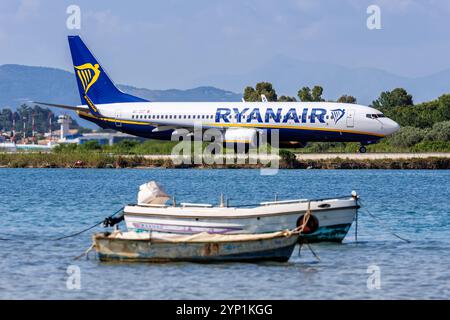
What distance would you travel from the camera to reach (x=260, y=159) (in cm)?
9975

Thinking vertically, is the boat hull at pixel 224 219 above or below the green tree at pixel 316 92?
below

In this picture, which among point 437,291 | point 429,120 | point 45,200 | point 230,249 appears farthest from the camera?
point 429,120

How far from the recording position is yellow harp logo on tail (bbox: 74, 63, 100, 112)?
333 ft

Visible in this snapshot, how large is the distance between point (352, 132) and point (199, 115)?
1345 centimetres

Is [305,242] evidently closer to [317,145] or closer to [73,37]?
[73,37]

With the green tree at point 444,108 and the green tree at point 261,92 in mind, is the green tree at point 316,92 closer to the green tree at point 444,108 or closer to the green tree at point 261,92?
the green tree at point 261,92

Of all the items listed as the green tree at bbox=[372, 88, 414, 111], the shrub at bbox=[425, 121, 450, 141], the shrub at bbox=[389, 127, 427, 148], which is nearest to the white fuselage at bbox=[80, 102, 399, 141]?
the shrub at bbox=[389, 127, 427, 148]

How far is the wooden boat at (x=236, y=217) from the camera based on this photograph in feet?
122

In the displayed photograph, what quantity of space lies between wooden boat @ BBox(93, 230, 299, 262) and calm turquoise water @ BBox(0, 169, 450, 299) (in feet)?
1.04

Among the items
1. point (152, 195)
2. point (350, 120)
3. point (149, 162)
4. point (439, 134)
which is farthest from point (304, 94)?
point (152, 195)

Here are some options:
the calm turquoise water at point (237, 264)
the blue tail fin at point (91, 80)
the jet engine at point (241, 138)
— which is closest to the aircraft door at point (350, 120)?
the jet engine at point (241, 138)
